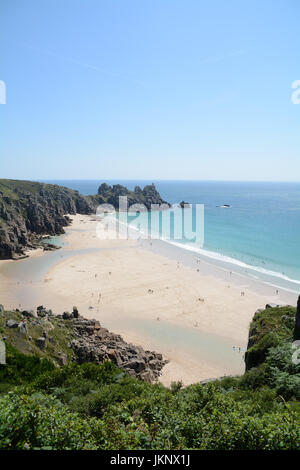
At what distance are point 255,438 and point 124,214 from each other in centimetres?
12660

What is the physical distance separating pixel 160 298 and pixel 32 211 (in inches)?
2277

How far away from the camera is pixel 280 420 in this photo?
8.71 metres

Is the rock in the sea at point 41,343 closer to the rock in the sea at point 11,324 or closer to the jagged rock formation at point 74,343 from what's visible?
the jagged rock formation at point 74,343

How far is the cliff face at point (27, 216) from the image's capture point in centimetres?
6167

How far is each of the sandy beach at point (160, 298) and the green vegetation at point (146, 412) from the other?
34.1ft

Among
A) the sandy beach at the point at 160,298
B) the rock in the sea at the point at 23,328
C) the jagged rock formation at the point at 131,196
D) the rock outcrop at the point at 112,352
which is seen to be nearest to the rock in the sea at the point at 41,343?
the rock in the sea at the point at 23,328

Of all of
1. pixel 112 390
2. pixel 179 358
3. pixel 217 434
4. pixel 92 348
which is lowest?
pixel 179 358

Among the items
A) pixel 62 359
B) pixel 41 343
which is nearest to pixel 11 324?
pixel 41 343

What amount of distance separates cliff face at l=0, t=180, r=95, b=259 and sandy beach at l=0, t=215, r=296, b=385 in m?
4.82

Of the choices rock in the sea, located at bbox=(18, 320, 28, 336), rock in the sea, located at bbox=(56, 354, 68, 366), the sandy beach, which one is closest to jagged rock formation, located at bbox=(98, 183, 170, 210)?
the sandy beach

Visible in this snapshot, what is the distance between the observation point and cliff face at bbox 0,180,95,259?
61.7 meters

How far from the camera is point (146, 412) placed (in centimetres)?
1099
